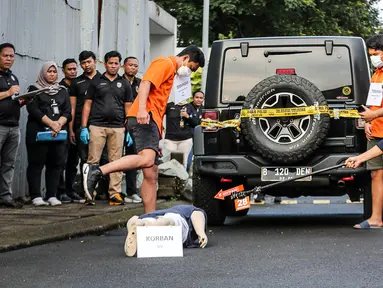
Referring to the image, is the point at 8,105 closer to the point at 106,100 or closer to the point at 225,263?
the point at 106,100

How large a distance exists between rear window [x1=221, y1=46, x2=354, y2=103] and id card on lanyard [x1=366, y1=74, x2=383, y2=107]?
339 mm

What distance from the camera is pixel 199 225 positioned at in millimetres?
9086

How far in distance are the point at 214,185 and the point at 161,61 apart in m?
2.02

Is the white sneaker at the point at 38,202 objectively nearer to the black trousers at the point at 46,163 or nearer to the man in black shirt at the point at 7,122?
the black trousers at the point at 46,163

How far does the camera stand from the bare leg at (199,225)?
356 inches

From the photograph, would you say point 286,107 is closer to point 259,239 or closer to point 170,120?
point 259,239

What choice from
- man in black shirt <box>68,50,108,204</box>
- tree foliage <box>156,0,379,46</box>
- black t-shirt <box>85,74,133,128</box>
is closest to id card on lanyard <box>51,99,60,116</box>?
black t-shirt <box>85,74,133,128</box>

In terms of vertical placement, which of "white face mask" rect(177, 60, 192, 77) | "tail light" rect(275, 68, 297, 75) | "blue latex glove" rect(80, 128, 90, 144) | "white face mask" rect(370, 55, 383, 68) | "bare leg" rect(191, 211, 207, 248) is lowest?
"bare leg" rect(191, 211, 207, 248)

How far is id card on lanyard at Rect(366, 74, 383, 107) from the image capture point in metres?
11.1

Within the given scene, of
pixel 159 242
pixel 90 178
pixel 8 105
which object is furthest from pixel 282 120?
pixel 8 105

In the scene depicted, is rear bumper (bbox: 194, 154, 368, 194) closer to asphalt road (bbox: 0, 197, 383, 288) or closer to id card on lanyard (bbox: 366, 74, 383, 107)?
asphalt road (bbox: 0, 197, 383, 288)

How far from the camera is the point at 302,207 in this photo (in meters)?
16.8

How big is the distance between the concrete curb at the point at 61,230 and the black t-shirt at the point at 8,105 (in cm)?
167

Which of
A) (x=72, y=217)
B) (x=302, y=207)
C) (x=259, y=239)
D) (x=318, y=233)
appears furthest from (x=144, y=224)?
(x=302, y=207)
